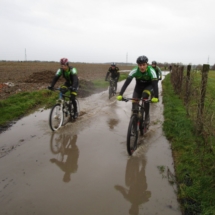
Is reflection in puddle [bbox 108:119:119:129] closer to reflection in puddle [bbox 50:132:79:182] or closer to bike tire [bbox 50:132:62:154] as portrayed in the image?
reflection in puddle [bbox 50:132:79:182]

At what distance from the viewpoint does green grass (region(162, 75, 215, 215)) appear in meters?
3.49

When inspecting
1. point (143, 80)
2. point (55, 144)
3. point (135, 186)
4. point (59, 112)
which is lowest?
point (135, 186)

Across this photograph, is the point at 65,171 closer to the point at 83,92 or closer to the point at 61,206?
the point at 61,206

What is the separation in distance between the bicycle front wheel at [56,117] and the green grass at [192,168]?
354cm

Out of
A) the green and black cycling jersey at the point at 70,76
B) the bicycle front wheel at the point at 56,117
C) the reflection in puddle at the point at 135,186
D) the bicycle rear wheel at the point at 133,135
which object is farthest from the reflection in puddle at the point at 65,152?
the green and black cycling jersey at the point at 70,76

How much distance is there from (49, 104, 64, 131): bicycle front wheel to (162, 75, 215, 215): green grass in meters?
3.54

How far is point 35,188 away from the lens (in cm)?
383

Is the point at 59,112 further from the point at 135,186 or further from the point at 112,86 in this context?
the point at 112,86

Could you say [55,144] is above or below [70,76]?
below

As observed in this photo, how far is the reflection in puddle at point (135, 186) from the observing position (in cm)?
363

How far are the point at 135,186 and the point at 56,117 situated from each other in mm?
3899

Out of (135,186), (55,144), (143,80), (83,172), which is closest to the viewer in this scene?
(135,186)

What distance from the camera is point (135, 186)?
4.08 meters

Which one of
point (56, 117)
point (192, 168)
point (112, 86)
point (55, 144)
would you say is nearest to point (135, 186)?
point (192, 168)
